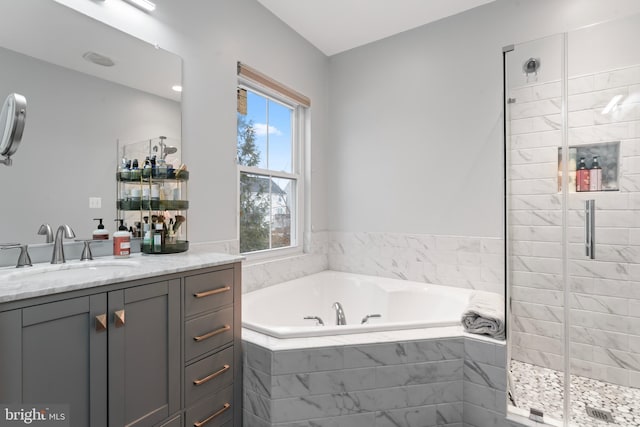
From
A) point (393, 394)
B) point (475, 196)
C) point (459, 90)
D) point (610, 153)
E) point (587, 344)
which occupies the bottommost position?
point (393, 394)

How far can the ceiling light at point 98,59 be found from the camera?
149 cm

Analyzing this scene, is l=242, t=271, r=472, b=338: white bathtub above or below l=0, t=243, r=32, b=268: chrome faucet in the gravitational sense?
below

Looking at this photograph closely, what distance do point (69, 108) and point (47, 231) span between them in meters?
0.56

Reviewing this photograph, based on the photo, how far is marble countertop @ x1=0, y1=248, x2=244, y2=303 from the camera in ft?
3.06

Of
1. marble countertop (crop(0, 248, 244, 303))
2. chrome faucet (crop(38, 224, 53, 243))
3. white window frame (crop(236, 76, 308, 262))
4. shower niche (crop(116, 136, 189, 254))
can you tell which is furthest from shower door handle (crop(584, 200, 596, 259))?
chrome faucet (crop(38, 224, 53, 243))

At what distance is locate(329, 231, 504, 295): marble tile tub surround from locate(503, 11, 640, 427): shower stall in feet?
2.00

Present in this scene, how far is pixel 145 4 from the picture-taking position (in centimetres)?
166

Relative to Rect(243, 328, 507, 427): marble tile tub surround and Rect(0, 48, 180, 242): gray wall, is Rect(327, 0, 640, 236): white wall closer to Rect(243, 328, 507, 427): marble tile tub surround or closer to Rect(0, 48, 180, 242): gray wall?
Rect(243, 328, 507, 427): marble tile tub surround

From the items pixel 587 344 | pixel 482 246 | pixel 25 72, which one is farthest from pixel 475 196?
pixel 25 72

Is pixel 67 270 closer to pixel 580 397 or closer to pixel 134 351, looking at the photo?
pixel 134 351

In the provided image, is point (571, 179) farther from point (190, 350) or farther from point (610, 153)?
point (190, 350)

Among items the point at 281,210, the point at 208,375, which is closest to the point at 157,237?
the point at 208,375

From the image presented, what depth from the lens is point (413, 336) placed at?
A: 5.49 ft

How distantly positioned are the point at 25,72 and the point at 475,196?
8.93ft
